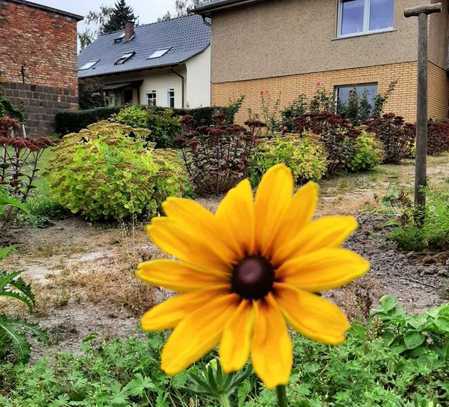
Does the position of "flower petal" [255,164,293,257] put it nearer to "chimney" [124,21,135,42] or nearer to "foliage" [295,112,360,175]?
"foliage" [295,112,360,175]

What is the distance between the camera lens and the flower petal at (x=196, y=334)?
0.52 meters

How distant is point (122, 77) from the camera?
25.0 m

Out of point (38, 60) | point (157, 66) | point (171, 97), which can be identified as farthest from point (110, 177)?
point (171, 97)

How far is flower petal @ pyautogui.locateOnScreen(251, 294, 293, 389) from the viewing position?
48 cm

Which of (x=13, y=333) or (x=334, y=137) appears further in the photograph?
(x=334, y=137)

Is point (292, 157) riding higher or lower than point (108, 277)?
higher

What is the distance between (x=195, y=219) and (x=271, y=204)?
9 centimetres

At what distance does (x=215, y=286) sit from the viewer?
0.56m

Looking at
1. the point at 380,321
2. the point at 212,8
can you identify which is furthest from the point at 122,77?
the point at 380,321

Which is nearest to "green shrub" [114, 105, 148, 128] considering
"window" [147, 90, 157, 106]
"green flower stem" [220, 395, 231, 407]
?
"green flower stem" [220, 395, 231, 407]

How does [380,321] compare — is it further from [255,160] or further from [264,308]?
[255,160]

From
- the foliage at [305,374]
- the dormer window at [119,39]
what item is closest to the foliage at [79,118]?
the foliage at [305,374]

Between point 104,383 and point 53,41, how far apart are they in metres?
16.2

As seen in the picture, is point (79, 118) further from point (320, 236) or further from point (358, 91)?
point (320, 236)
